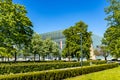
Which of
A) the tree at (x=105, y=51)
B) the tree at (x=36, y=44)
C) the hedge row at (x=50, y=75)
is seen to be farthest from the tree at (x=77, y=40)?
the hedge row at (x=50, y=75)

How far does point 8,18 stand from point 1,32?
2998 mm

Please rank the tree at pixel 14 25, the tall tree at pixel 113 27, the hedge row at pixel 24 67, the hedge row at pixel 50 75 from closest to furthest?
the hedge row at pixel 50 75
the hedge row at pixel 24 67
the tree at pixel 14 25
the tall tree at pixel 113 27

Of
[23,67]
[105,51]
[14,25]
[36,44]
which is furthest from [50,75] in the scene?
[105,51]

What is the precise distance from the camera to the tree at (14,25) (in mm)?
39688

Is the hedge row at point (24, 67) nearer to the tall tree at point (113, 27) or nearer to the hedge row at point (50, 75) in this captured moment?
the hedge row at point (50, 75)

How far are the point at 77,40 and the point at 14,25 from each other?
23771mm

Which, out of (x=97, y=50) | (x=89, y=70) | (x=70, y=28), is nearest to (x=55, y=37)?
(x=97, y=50)

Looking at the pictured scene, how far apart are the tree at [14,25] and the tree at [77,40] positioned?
16.1 metres

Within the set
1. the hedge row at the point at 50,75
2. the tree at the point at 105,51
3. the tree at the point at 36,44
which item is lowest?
the hedge row at the point at 50,75

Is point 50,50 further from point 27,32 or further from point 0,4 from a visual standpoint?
point 0,4

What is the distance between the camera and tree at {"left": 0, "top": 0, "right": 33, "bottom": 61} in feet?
130

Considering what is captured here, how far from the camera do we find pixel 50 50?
76062mm

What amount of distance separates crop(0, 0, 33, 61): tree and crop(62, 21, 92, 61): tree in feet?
52.8

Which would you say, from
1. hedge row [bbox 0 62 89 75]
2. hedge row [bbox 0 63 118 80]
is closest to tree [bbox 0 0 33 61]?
hedge row [bbox 0 62 89 75]
